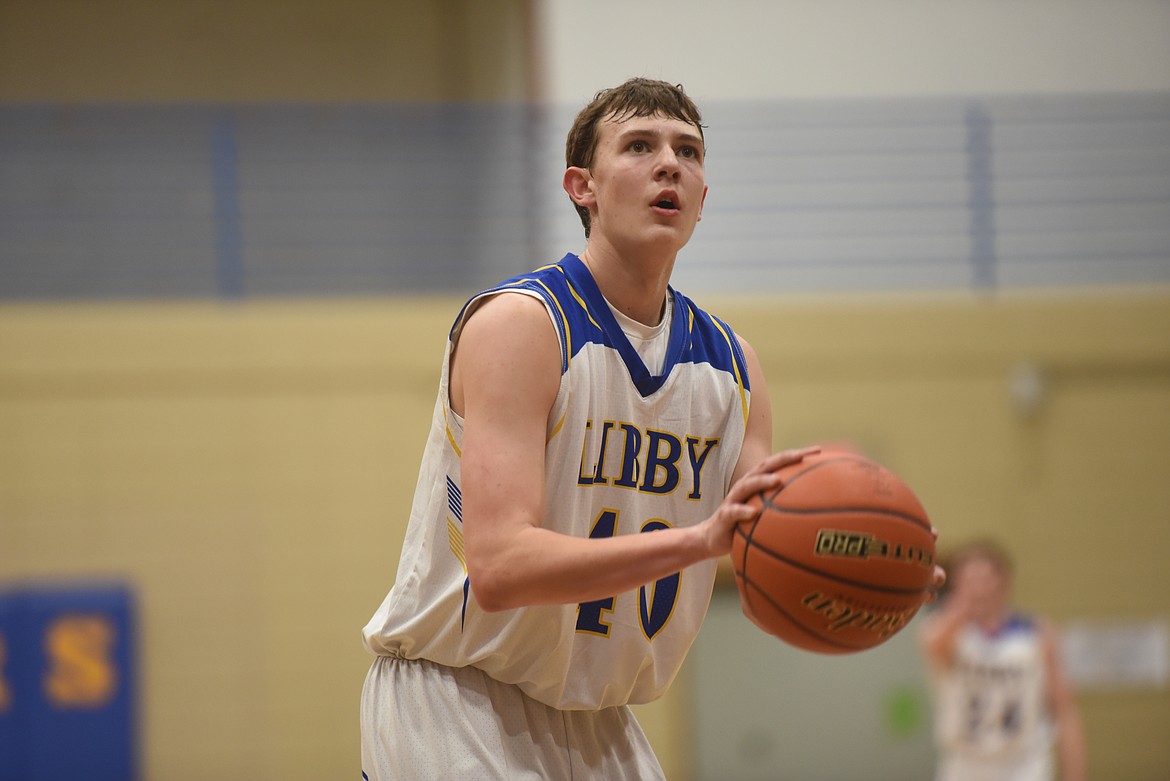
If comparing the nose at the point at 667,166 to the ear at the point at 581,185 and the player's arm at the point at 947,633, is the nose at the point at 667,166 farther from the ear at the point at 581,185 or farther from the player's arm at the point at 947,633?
the player's arm at the point at 947,633

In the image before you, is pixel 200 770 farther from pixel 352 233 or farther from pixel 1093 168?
pixel 1093 168

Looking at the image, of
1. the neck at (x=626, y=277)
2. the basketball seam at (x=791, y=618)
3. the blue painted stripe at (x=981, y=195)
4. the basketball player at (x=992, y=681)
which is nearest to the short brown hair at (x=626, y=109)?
the neck at (x=626, y=277)

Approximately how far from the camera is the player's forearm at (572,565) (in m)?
2.34

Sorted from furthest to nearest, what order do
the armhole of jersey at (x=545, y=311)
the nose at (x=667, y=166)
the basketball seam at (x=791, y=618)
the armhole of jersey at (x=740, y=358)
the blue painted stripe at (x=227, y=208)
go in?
the blue painted stripe at (x=227, y=208)
the armhole of jersey at (x=740, y=358)
the nose at (x=667, y=166)
the armhole of jersey at (x=545, y=311)
the basketball seam at (x=791, y=618)

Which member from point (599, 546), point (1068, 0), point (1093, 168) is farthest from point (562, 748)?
point (1068, 0)

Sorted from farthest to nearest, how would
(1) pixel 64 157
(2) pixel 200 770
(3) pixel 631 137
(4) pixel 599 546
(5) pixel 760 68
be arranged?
(5) pixel 760 68, (1) pixel 64 157, (2) pixel 200 770, (3) pixel 631 137, (4) pixel 599 546

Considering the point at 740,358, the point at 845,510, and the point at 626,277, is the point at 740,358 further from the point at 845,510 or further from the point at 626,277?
the point at 845,510

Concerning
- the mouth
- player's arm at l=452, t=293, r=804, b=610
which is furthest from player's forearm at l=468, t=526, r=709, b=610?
the mouth

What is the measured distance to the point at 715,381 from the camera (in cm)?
303

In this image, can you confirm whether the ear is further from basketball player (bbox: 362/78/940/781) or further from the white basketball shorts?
the white basketball shorts

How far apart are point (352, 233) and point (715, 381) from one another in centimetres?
819

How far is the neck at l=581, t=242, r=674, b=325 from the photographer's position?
291 centimetres

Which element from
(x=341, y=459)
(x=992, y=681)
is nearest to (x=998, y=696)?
(x=992, y=681)

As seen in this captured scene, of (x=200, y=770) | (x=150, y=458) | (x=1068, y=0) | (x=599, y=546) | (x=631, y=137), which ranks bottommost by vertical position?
(x=200, y=770)
